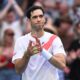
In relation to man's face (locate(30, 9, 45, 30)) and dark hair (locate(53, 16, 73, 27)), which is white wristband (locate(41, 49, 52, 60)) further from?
dark hair (locate(53, 16, 73, 27))

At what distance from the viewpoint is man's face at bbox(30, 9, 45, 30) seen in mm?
6711

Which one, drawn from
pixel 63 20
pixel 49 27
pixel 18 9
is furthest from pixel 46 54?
pixel 18 9

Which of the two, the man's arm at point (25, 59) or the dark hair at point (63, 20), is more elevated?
the man's arm at point (25, 59)

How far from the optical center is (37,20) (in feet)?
22.1

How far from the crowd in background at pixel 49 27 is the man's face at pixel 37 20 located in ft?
6.75

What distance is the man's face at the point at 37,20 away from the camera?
671 cm

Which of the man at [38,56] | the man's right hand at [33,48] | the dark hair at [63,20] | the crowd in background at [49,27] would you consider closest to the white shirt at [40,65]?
the man at [38,56]

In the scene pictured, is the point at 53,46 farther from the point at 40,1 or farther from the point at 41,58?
the point at 40,1

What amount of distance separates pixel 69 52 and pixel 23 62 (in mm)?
3179

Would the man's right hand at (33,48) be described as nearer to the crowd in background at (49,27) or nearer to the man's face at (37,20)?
the man's face at (37,20)

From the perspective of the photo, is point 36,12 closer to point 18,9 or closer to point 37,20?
point 37,20

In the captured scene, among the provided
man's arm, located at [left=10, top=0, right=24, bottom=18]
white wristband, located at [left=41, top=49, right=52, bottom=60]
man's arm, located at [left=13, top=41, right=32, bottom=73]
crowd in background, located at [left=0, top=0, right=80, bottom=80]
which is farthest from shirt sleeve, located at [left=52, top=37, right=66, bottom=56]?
man's arm, located at [left=10, top=0, right=24, bottom=18]

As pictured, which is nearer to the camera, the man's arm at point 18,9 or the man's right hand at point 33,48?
the man's right hand at point 33,48

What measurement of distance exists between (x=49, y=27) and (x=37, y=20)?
287cm
